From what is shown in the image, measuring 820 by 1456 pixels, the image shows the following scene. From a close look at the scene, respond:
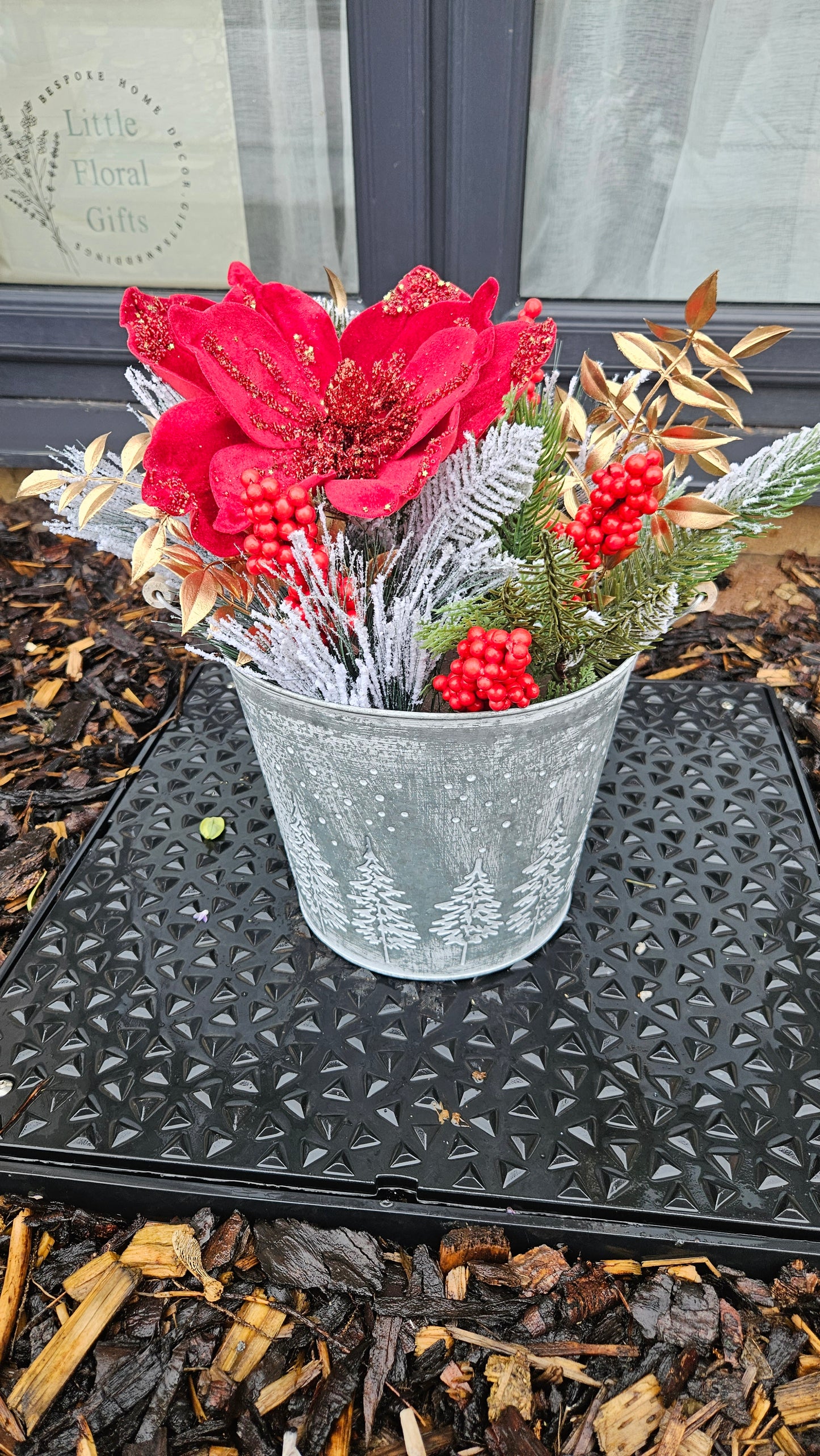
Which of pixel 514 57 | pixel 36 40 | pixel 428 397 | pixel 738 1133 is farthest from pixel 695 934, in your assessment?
pixel 36 40

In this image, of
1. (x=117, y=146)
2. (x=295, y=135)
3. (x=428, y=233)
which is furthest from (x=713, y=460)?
(x=117, y=146)

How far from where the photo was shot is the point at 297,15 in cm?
134

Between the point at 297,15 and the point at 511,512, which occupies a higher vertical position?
the point at 297,15

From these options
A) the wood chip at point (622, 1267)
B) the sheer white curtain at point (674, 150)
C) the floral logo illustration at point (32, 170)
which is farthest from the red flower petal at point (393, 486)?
the floral logo illustration at point (32, 170)

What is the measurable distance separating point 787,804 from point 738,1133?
0.41 m

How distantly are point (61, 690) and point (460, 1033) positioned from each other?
841mm

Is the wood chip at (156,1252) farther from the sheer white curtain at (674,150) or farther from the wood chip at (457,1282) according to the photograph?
the sheer white curtain at (674,150)

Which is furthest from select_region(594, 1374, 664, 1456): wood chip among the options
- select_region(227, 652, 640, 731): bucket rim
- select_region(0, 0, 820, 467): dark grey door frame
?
select_region(0, 0, 820, 467): dark grey door frame

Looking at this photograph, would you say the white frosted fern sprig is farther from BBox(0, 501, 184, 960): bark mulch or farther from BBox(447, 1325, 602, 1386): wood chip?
BBox(0, 501, 184, 960): bark mulch

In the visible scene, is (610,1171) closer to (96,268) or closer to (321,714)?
(321,714)

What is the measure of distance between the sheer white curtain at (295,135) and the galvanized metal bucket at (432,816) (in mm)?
1093

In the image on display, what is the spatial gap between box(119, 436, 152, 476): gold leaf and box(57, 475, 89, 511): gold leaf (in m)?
0.03

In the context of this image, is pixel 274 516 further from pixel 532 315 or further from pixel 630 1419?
pixel 630 1419

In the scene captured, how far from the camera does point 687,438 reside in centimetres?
66
